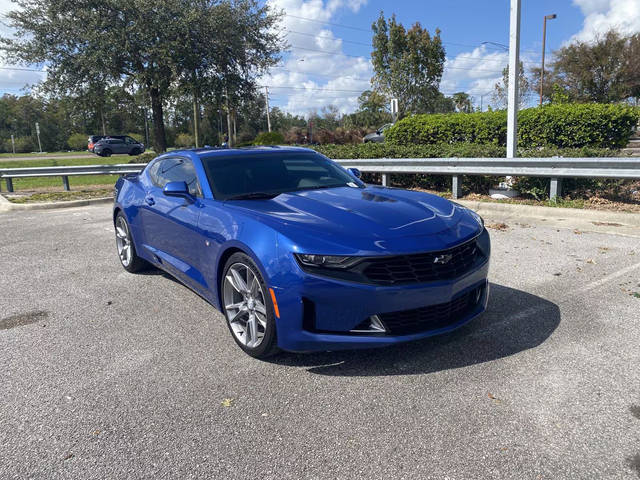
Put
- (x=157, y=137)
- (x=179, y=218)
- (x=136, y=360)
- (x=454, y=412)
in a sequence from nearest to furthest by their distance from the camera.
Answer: (x=454, y=412)
(x=136, y=360)
(x=179, y=218)
(x=157, y=137)

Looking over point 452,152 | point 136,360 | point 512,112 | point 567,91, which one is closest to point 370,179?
point 452,152

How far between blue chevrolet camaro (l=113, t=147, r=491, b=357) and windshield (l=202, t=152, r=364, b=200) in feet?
0.05

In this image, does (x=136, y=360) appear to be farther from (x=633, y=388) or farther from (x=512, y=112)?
(x=512, y=112)

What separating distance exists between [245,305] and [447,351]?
4.83 ft

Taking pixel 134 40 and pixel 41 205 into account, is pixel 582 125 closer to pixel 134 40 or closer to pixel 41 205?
pixel 41 205

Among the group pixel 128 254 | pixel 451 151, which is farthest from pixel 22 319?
pixel 451 151

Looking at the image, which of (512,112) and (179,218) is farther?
(512,112)

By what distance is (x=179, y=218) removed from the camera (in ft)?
14.6

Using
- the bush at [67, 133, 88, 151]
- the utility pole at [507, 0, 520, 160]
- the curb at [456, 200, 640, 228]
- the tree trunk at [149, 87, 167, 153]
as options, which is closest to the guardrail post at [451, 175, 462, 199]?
the curb at [456, 200, 640, 228]

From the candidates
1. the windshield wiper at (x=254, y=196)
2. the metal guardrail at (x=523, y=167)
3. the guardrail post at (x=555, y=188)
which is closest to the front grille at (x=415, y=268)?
the windshield wiper at (x=254, y=196)

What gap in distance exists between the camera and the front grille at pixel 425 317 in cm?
316

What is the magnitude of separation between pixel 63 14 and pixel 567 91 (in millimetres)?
30882

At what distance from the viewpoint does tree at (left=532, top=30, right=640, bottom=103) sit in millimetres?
32969

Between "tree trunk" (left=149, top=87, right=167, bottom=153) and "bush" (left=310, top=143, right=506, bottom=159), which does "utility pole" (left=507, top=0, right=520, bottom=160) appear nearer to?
"bush" (left=310, top=143, right=506, bottom=159)
